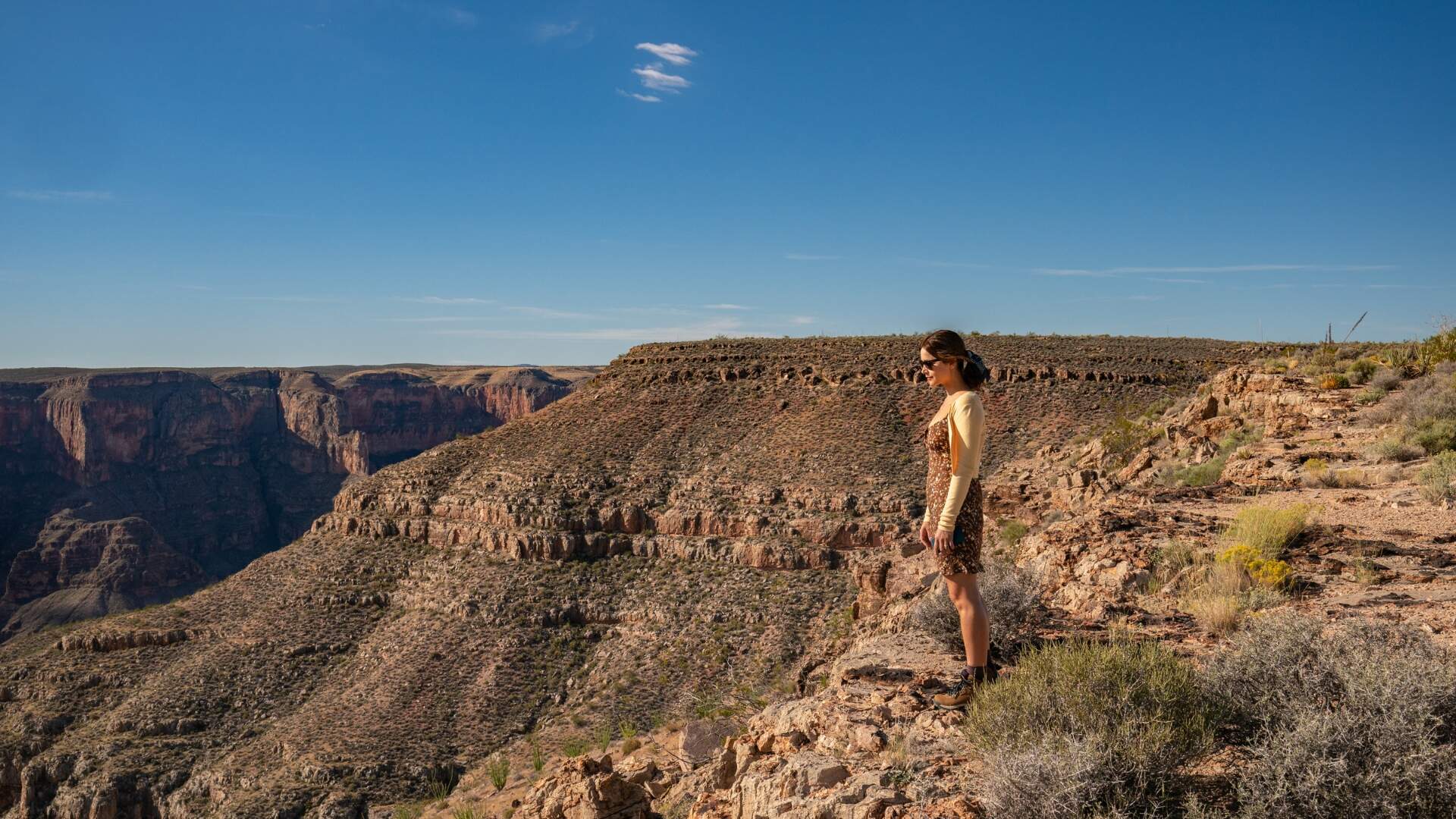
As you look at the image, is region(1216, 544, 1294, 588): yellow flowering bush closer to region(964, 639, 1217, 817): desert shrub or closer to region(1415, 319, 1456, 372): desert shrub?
region(964, 639, 1217, 817): desert shrub

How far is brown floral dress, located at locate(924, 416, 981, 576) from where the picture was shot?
5.51m

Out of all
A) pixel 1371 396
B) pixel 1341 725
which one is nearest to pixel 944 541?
pixel 1341 725

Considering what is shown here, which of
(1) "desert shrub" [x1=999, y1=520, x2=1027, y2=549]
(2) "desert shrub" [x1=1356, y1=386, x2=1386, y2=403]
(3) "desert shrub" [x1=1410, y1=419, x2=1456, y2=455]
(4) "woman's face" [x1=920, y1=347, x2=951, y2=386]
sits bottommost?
(1) "desert shrub" [x1=999, y1=520, x2=1027, y2=549]

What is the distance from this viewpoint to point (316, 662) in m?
30.1

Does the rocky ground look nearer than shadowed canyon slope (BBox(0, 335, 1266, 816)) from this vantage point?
Yes

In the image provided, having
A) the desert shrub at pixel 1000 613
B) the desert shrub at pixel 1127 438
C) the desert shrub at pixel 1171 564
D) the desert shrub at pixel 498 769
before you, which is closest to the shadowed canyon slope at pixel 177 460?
the desert shrub at pixel 498 769

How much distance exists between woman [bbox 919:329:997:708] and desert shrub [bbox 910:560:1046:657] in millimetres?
959

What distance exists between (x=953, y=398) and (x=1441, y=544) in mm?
6064

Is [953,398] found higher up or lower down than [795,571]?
higher up

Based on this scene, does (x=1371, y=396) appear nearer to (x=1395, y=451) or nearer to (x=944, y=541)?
(x=1395, y=451)

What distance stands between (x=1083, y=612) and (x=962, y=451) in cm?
321

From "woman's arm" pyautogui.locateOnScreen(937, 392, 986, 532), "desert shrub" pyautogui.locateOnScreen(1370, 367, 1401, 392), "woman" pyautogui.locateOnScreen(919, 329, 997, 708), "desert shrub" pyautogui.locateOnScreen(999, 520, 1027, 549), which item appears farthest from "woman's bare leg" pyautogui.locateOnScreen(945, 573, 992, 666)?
"desert shrub" pyautogui.locateOnScreen(1370, 367, 1401, 392)

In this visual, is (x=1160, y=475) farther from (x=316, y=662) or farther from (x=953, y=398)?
(x=316, y=662)

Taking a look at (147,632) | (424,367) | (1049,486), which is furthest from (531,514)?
(424,367)
